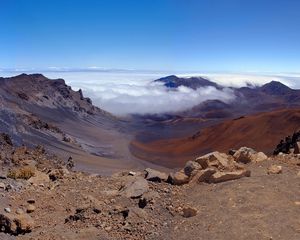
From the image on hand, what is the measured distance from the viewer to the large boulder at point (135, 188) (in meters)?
12.6

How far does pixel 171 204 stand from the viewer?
1184cm

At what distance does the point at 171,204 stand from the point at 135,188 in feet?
4.69

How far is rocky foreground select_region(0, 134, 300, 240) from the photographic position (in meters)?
10.4

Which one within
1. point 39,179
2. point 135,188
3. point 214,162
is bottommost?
point 39,179

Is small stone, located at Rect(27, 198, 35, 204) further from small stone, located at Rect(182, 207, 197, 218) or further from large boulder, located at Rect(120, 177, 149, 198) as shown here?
small stone, located at Rect(182, 207, 197, 218)

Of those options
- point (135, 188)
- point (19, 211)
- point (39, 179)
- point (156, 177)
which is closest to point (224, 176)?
point (156, 177)

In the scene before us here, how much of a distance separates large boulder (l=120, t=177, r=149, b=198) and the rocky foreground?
0.03 m

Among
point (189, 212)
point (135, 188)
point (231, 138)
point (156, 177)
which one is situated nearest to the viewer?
point (189, 212)

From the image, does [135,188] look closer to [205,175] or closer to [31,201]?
[205,175]

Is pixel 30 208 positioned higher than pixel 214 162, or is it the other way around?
pixel 214 162

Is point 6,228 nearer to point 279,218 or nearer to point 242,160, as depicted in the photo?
point 279,218

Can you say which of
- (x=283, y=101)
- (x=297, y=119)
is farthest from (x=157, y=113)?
(x=297, y=119)

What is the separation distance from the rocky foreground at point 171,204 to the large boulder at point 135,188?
3cm

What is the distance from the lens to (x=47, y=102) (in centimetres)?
11194
